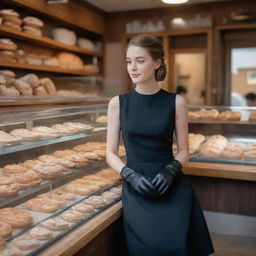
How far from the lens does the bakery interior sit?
6.13 ft

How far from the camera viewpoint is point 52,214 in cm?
184

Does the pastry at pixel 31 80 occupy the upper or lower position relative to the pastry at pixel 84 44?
lower

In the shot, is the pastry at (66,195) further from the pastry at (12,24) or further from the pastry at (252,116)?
the pastry at (12,24)

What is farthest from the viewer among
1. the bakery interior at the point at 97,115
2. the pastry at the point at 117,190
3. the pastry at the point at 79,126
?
the pastry at the point at 79,126

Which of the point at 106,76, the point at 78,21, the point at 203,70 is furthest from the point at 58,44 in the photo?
the point at 203,70

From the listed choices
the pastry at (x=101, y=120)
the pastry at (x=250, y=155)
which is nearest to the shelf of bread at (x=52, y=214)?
the pastry at (x=101, y=120)

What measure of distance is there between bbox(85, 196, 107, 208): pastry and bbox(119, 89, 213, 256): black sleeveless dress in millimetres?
148

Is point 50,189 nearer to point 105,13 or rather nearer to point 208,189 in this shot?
point 208,189

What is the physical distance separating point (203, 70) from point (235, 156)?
2.36 metres

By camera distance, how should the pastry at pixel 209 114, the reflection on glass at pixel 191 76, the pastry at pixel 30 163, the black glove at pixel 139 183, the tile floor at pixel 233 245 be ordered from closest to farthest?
the black glove at pixel 139 183, the pastry at pixel 30 163, the tile floor at pixel 233 245, the pastry at pixel 209 114, the reflection on glass at pixel 191 76

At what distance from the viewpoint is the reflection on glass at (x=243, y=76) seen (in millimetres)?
4957

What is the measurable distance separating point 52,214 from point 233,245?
69.0 inches

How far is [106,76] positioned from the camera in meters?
5.66

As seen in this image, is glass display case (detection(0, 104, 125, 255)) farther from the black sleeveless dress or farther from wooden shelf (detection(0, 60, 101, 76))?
wooden shelf (detection(0, 60, 101, 76))
